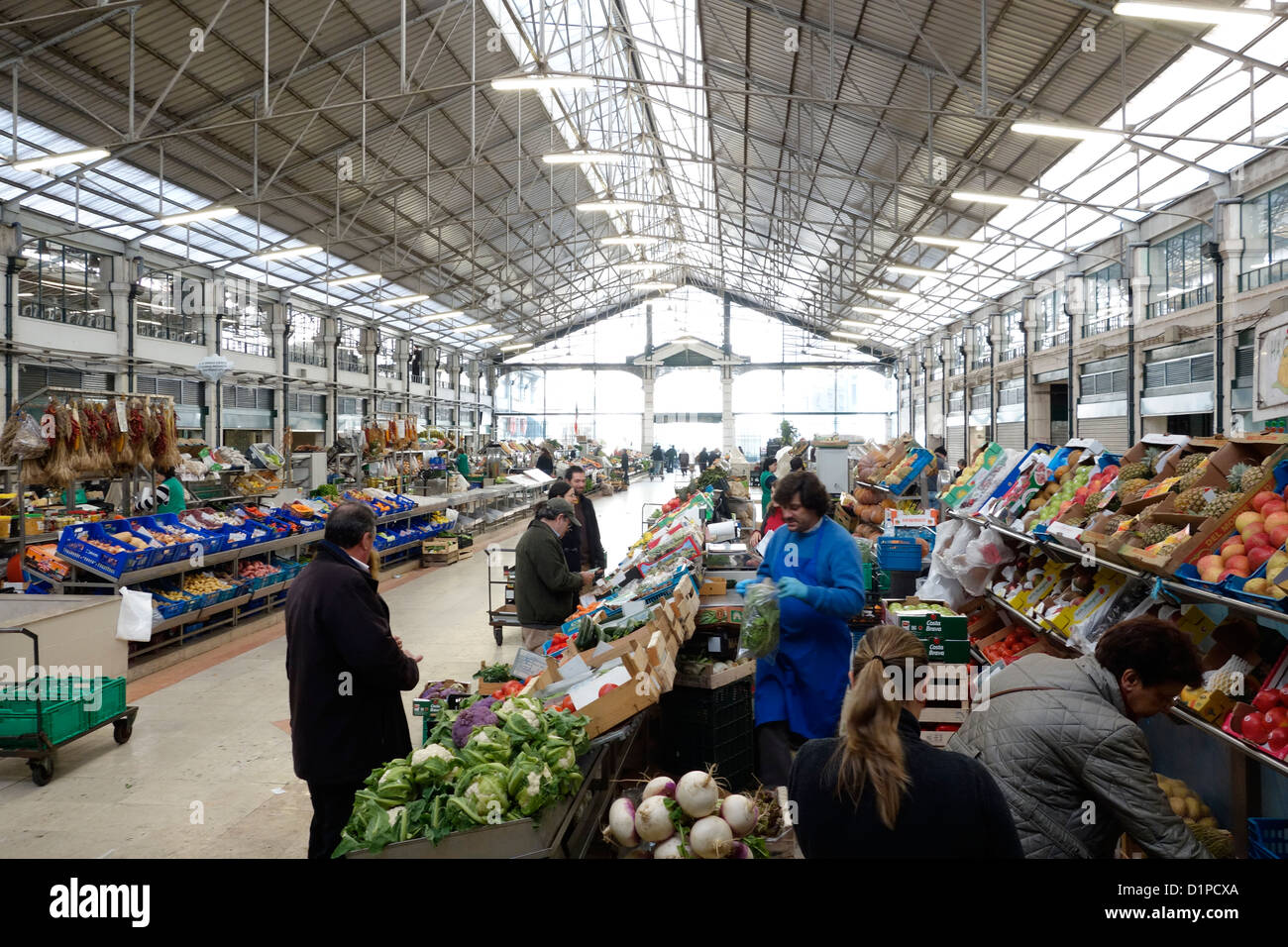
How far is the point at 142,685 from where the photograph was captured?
6.15m

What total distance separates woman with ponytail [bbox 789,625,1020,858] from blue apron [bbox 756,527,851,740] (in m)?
1.59

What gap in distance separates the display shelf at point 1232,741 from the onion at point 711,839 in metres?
1.67

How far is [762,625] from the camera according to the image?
3.16 metres

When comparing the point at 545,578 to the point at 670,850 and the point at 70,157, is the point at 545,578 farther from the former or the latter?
the point at 70,157

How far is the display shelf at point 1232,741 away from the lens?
244cm

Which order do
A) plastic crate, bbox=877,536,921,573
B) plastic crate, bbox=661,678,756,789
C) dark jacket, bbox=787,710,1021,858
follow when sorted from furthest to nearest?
1. plastic crate, bbox=877,536,921,573
2. plastic crate, bbox=661,678,756,789
3. dark jacket, bbox=787,710,1021,858

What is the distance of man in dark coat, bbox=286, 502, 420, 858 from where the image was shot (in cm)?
280

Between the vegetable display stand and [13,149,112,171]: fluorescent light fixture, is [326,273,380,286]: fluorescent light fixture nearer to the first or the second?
[13,149,112,171]: fluorescent light fixture

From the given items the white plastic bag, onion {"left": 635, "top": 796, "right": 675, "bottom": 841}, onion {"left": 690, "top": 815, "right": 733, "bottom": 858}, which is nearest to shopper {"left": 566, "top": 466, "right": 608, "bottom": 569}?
the white plastic bag

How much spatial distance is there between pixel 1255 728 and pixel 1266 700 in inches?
5.3

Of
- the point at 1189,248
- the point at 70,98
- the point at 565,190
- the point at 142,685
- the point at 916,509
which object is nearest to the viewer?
the point at 142,685
